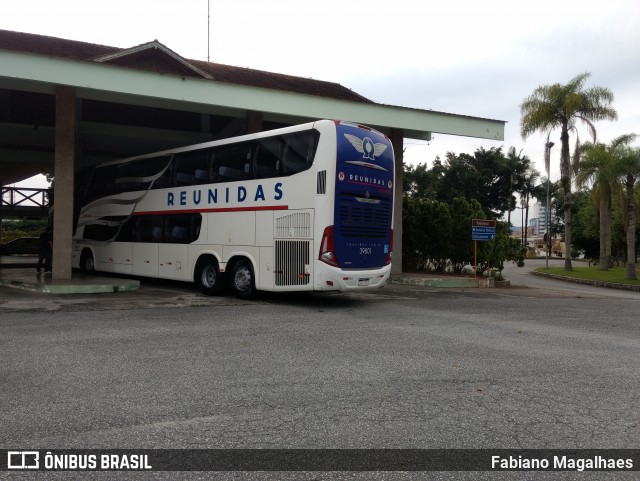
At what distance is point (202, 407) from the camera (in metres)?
4.62

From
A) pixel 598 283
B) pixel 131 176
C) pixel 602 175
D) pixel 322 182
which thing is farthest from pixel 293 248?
pixel 602 175

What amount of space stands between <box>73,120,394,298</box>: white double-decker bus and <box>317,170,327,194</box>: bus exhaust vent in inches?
0.9

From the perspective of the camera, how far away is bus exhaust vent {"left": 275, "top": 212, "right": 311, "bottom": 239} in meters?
11.4

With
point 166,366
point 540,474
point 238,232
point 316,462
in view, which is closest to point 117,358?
point 166,366

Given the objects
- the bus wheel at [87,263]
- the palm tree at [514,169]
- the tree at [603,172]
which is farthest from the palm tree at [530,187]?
the bus wheel at [87,263]

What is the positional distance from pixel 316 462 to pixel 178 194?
1184 centimetres

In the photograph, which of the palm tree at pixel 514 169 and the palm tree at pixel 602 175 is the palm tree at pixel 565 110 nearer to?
the palm tree at pixel 602 175

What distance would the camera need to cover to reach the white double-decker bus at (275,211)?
11219mm

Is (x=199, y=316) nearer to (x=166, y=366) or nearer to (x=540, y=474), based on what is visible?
(x=166, y=366)

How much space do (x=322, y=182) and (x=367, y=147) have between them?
1.44 m

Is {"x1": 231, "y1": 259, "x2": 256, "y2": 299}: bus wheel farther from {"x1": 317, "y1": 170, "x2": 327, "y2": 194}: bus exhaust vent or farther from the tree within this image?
the tree

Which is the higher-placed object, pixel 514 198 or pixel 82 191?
pixel 514 198

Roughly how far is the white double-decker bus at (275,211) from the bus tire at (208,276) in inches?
1.0

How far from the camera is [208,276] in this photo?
13758 millimetres
